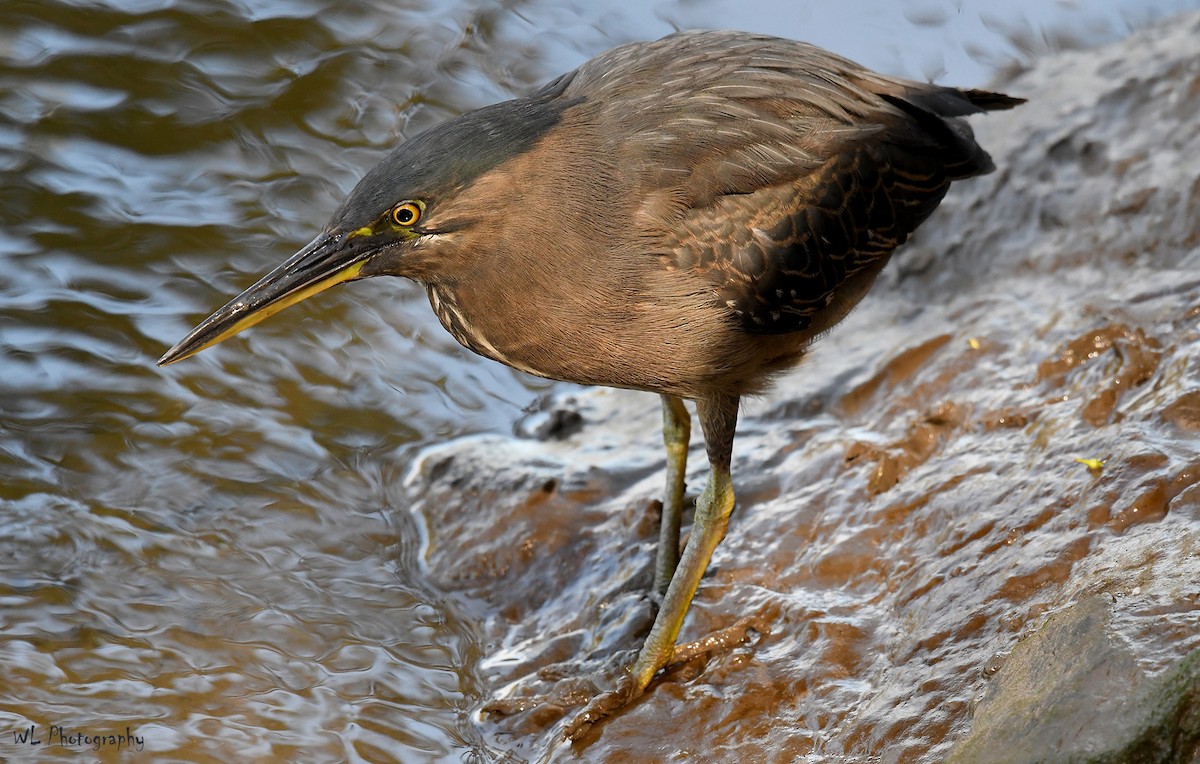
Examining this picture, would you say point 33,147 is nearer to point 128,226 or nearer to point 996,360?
point 128,226

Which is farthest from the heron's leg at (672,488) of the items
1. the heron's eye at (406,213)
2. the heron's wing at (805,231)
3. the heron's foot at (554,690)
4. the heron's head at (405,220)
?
the heron's eye at (406,213)

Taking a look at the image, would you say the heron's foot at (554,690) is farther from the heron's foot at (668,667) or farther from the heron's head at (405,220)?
the heron's head at (405,220)

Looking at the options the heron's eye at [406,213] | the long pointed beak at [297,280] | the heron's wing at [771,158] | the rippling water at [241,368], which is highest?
the heron's wing at [771,158]

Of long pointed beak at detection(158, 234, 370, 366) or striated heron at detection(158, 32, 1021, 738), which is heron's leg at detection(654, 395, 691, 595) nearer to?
striated heron at detection(158, 32, 1021, 738)

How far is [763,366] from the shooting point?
14.0 ft

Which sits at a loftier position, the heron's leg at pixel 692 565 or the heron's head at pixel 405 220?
the heron's head at pixel 405 220

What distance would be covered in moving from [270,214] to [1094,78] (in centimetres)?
458

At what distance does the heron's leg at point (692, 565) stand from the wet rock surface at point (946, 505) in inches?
4.1

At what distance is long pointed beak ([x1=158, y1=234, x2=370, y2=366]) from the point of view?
366 centimetres

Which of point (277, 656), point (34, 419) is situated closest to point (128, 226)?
point (34, 419)

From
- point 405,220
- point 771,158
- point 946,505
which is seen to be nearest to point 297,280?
point 405,220

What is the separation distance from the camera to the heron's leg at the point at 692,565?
4.07 m

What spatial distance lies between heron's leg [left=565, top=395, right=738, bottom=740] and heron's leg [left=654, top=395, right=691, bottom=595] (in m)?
0.25

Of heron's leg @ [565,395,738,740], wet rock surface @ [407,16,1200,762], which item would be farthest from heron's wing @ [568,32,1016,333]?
wet rock surface @ [407,16,1200,762]
